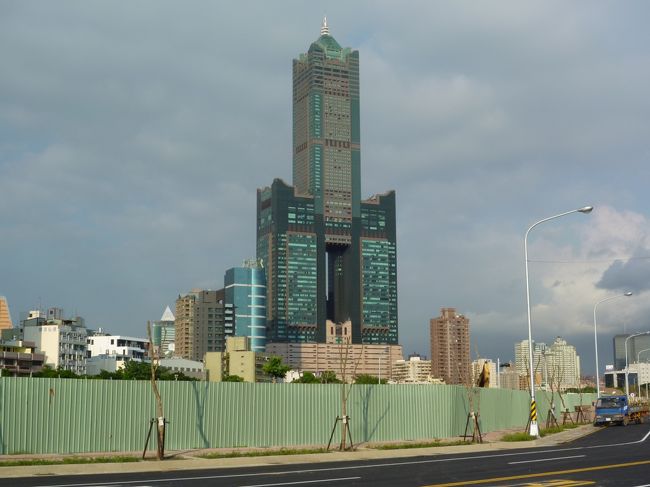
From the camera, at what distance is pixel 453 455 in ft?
109

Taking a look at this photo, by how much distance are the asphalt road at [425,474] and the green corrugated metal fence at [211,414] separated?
771 cm

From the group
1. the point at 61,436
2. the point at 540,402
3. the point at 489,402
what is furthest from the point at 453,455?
the point at 540,402

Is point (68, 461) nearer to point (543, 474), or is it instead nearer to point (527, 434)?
point (543, 474)

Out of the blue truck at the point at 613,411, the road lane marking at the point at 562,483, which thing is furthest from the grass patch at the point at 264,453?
the blue truck at the point at 613,411

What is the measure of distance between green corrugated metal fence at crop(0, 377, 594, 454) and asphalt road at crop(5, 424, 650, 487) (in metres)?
7.71

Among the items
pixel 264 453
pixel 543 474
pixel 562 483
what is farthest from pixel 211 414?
pixel 562 483

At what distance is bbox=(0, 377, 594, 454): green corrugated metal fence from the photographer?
30953 millimetres

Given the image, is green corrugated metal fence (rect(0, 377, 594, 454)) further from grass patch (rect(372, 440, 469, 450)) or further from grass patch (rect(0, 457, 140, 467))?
grass patch (rect(0, 457, 140, 467))

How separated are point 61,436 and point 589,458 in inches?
779

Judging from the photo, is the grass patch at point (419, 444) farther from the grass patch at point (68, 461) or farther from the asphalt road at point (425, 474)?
the grass patch at point (68, 461)

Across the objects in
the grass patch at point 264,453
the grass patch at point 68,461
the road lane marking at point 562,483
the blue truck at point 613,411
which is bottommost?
the blue truck at point 613,411

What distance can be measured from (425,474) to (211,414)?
13.7 m

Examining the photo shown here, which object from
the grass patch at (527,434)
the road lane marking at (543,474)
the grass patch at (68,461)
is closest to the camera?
the road lane marking at (543,474)

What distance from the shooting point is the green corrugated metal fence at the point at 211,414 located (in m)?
31.0
